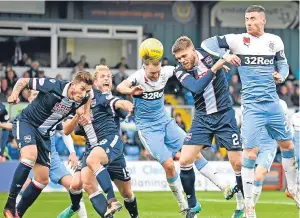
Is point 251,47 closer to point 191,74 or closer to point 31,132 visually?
point 191,74

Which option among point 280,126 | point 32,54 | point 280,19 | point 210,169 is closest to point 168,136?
point 210,169

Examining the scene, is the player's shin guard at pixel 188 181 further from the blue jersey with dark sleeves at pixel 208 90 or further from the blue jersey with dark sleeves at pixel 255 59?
the blue jersey with dark sleeves at pixel 255 59

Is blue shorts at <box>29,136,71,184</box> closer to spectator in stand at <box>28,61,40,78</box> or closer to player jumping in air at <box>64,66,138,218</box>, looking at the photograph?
player jumping in air at <box>64,66,138,218</box>

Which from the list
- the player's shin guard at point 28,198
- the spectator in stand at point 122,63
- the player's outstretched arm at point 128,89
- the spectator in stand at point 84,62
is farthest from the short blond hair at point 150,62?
the spectator in stand at point 122,63

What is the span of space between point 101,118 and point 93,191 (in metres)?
1.13

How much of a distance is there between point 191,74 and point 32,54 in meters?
17.7

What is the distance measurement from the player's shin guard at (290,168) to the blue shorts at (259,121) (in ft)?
2.07

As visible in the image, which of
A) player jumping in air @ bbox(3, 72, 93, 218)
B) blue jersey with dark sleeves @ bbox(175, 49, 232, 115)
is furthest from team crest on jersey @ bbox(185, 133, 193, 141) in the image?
player jumping in air @ bbox(3, 72, 93, 218)

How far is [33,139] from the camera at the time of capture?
13320 millimetres

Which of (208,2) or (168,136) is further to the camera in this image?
(208,2)

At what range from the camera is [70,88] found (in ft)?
42.6

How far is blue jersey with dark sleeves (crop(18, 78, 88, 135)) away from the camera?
518 inches

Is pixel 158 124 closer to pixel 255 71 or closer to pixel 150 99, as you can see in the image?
pixel 150 99

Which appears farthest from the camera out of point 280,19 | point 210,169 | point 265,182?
point 280,19
